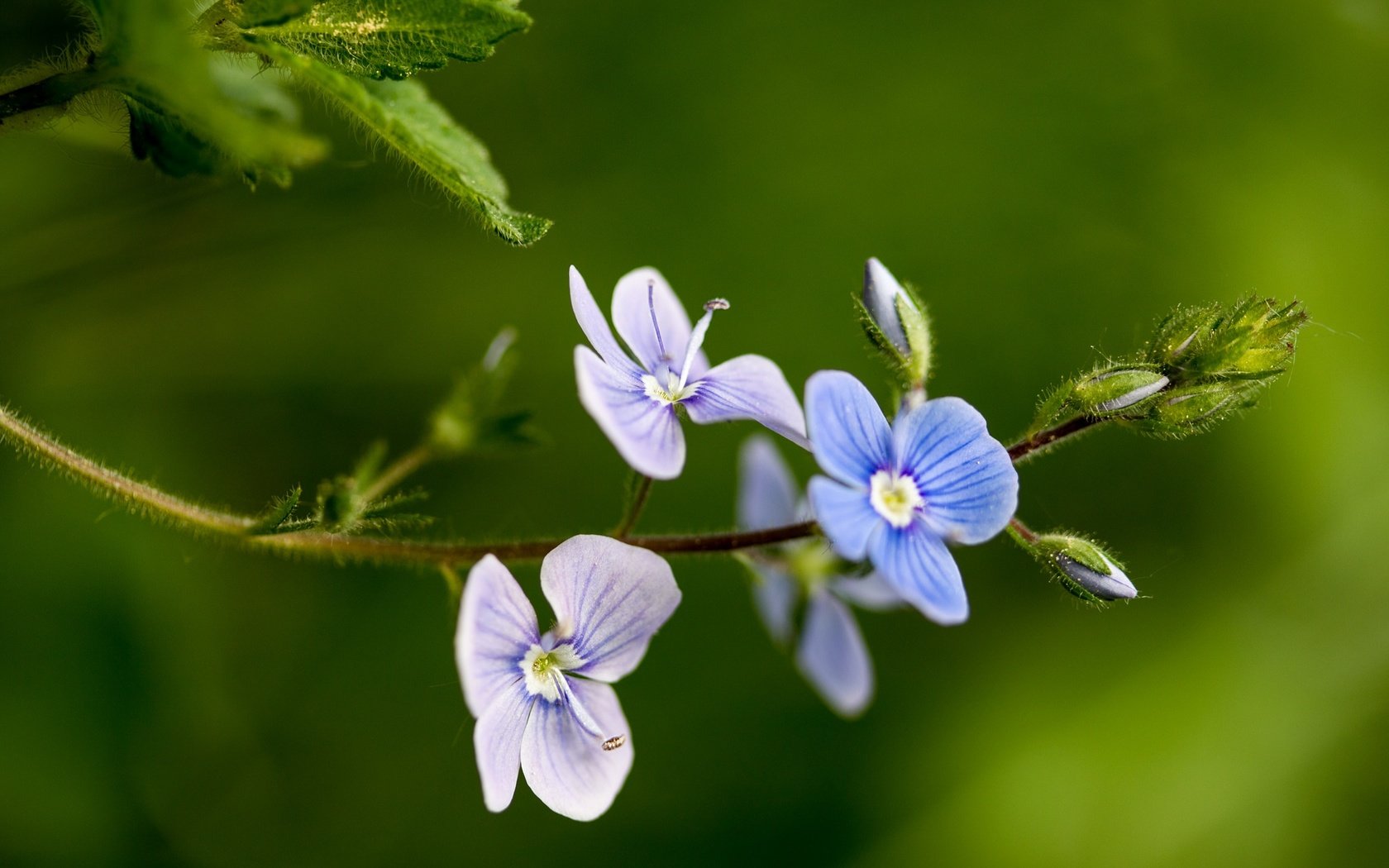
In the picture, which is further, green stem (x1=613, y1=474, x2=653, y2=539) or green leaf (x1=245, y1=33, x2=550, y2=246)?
green stem (x1=613, y1=474, x2=653, y2=539)

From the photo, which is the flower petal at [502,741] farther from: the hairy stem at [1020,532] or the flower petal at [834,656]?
the flower petal at [834,656]

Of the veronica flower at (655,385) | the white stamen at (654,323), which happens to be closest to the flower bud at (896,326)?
the veronica flower at (655,385)

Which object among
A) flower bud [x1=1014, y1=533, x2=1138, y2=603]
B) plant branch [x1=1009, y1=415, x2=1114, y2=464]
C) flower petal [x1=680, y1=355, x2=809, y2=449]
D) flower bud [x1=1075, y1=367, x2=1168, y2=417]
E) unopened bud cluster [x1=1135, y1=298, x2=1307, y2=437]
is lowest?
flower petal [x1=680, y1=355, x2=809, y2=449]

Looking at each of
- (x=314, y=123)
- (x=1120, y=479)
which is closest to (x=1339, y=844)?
(x=1120, y=479)

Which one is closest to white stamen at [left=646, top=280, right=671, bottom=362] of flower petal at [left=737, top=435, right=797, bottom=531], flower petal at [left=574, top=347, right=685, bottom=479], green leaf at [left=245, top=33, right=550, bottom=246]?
flower petal at [left=574, top=347, right=685, bottom=479]

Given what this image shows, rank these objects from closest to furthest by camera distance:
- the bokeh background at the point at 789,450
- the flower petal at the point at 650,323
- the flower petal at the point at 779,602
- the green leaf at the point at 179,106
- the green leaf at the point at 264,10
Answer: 1. the green leaf at the point at 179,106
2. the green leaf at the point at 264,10
3. the flower petal at the point at 650,323
4. the flower petal at the point at 779,602
5. the bokeh background at the point at 789,450

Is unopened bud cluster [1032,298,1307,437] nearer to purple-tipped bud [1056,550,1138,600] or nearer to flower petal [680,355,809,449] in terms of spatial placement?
purple-tipped bud [1056,550,1138,600]
